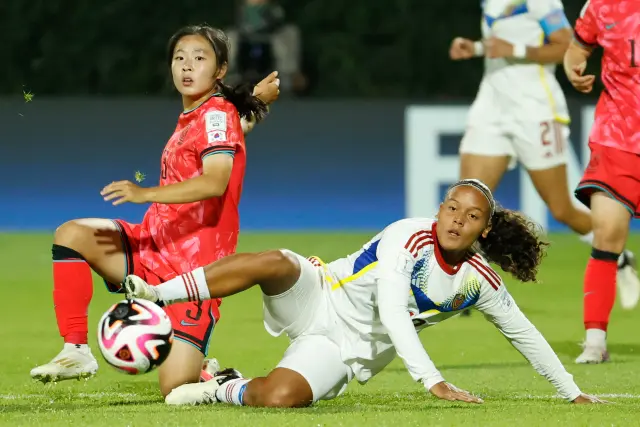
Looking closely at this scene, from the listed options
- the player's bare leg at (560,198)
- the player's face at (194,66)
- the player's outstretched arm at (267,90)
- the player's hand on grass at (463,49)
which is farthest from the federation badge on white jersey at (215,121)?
the player's bare leg at (560,198)

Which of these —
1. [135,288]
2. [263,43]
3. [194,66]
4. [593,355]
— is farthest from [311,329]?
[263,43]

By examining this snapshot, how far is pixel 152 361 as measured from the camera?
16.9ft

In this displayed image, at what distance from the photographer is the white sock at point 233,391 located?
18.2ft

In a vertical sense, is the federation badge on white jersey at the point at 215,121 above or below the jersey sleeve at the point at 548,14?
below

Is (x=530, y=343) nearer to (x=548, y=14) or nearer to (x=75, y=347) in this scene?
(x=75, y=347)

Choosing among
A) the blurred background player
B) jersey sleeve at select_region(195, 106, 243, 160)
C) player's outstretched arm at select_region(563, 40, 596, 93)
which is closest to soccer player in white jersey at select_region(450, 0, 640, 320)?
player's outstretched arm at select_region(563, 40, 596, 93)

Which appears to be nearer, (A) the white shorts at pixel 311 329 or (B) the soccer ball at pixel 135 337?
(B) the soccer ball at pixel 135 337

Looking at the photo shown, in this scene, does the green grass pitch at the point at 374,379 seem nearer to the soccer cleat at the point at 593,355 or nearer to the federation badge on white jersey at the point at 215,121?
the soccer cleat at the point at 593,355

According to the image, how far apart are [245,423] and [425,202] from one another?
352 inches

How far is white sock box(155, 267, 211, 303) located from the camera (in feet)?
17.5

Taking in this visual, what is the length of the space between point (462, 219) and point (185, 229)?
1278mm

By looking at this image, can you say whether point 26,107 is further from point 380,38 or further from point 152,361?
point 152,361

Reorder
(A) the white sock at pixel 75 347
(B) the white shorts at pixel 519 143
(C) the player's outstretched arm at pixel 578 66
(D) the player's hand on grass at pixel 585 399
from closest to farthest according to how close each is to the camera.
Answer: (D) the player's hand on grass at pixel 585 399 < (A) the white sock at pixel 75 347 < (C) the player's outstretched arm at pixel 578 66 < (B) the white shorts at pixel 519 143

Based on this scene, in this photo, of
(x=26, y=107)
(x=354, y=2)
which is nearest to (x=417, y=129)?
(x=354, y=2)
